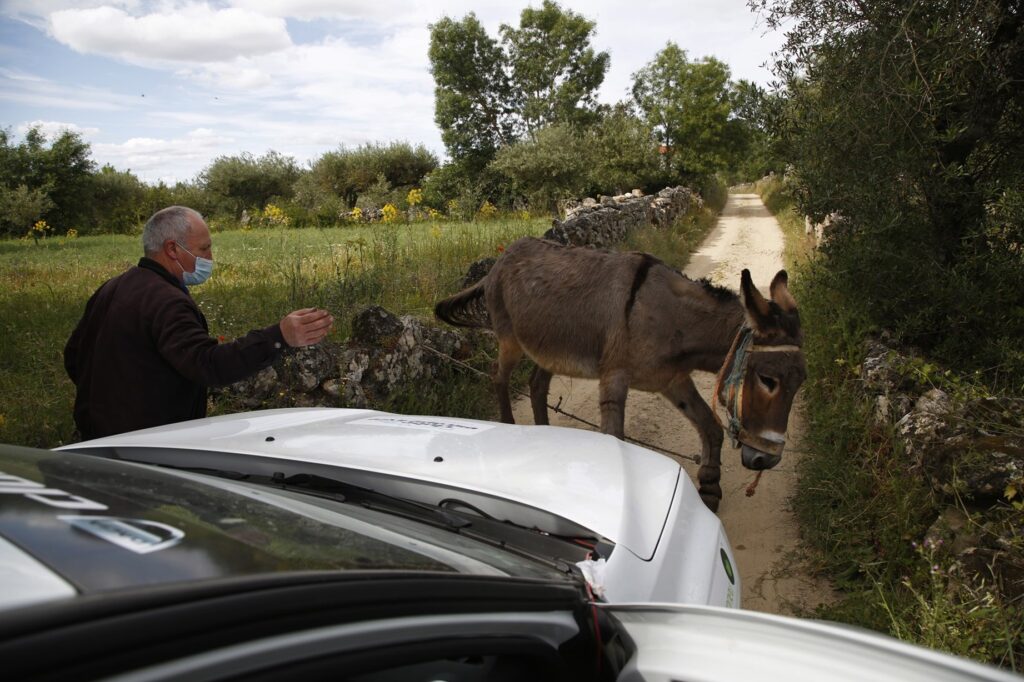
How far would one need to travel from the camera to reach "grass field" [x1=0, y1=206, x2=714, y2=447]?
16.1 feet

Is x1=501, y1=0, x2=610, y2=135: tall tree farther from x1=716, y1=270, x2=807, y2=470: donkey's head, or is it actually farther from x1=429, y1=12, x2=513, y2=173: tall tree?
x1=716, y1=270, x2=807, y2=470: donkey's head

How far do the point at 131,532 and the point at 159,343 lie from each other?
2.42m

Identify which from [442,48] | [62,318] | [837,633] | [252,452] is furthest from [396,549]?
[442,48]

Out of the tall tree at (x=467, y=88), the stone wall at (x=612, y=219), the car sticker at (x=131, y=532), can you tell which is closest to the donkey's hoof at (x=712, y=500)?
the car sticker at (x=131, y=532)

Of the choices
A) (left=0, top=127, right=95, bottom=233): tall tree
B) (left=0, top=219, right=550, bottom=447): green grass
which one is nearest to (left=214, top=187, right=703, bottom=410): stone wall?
(left=0, top=219, right=550, bottom=447): green grass

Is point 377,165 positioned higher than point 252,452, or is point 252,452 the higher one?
point 377,165

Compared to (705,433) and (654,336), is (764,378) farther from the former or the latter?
(705,433)

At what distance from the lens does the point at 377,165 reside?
3675 cm

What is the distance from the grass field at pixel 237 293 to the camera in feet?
16.1

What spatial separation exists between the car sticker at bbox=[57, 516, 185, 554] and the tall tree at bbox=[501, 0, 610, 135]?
42.5 metres

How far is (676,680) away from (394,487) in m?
1.38

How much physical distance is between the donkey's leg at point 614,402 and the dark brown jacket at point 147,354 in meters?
2.33

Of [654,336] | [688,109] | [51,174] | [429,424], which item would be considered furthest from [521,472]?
[688,109]

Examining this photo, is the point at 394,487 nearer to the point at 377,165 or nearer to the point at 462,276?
the point at 462,276
